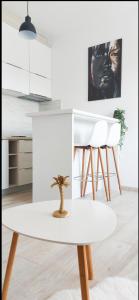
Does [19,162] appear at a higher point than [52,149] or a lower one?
lower

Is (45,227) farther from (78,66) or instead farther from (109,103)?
(78,66)

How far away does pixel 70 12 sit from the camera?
388 cm

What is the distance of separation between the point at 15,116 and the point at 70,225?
3.70m

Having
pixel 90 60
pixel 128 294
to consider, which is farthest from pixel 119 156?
pixel 128 294

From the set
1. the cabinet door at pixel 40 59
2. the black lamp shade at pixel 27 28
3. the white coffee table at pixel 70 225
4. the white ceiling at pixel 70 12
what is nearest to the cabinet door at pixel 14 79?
the cabinet door at pixel 40 59

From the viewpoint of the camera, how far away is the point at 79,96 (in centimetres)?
443

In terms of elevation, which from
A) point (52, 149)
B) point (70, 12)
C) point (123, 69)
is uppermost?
point (70, 12)

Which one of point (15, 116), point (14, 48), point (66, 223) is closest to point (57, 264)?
point (66, 223)

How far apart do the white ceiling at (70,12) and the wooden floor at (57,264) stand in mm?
3290

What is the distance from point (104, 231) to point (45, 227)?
223mm

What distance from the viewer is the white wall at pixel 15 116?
4.16 meters

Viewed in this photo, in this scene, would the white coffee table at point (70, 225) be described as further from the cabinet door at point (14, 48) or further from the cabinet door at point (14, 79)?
the cabinet door at point (14, 48)

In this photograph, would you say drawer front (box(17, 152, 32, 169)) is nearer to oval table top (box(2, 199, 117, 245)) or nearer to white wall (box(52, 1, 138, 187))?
white wall (box(52, 1, 138, 187))

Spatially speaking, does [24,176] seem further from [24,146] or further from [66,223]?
[66,223]
